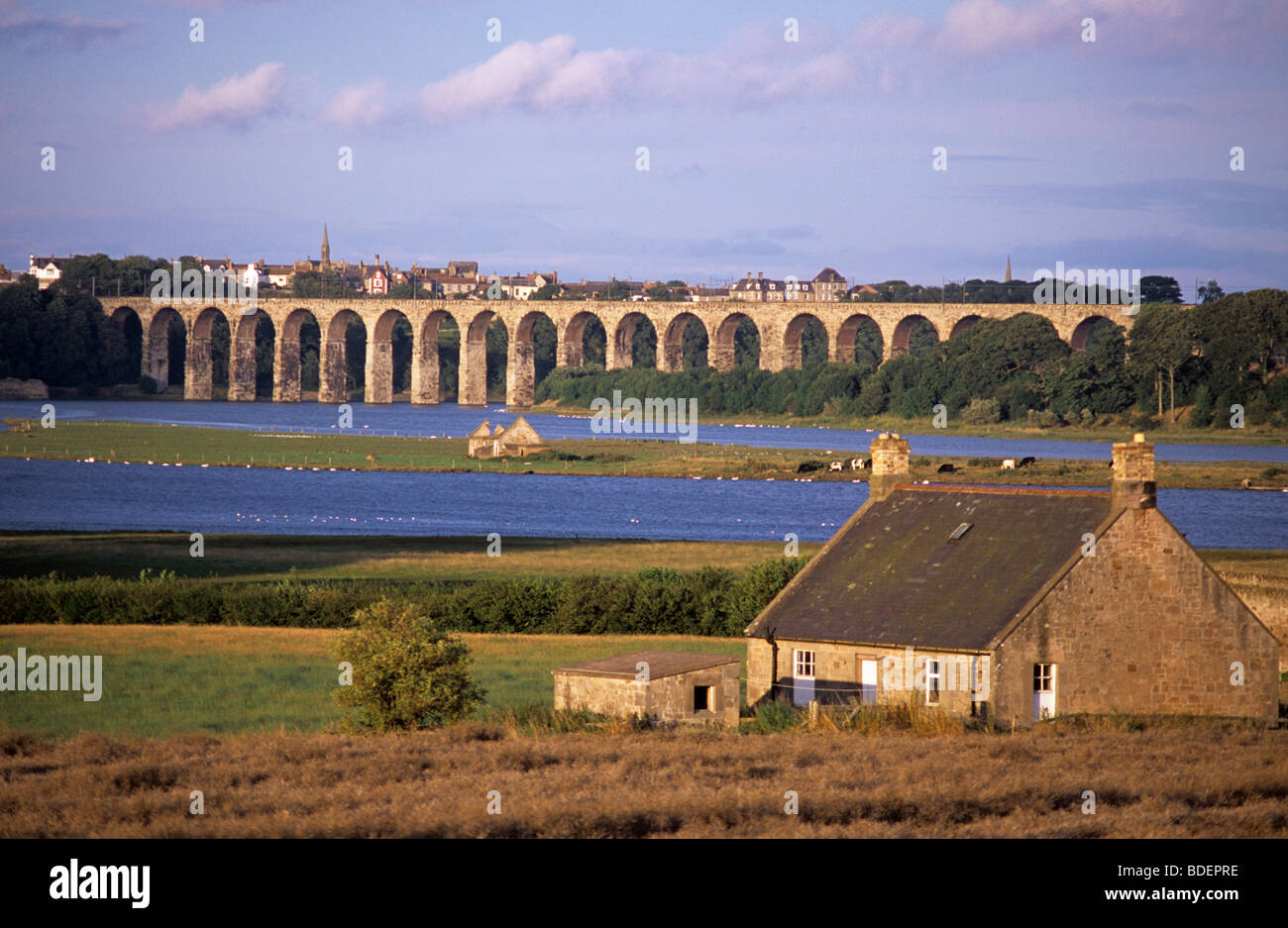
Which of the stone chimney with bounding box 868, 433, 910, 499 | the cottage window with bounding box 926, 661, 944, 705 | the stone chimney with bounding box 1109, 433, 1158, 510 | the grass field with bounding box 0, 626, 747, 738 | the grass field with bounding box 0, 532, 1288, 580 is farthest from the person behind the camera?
the grass field with bounding box 0, 532, 1288, 580

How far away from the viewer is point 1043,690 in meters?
20.4

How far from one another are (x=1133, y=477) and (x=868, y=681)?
191 inches

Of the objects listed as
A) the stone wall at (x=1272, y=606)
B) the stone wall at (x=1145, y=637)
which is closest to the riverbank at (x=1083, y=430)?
the stone wall at (x=1272, y=606)

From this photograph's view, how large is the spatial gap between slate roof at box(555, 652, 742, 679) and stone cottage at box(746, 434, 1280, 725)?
4.54 feet

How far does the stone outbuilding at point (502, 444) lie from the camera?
282 ft

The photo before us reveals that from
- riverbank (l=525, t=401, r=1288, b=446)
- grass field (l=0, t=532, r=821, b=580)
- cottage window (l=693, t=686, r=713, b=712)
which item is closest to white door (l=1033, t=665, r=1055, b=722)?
cottage window (l=693, t=686, r=713, b=712)

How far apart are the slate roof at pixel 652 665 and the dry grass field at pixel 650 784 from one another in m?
2.15

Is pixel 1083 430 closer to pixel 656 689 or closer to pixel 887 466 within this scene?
pixel 887 466

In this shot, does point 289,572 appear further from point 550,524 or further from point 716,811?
point 716,811

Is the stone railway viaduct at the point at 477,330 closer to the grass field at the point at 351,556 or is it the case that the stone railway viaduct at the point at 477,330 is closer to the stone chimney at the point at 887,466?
the grass field at the point at 351,556

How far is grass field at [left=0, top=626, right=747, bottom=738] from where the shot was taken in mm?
22219
